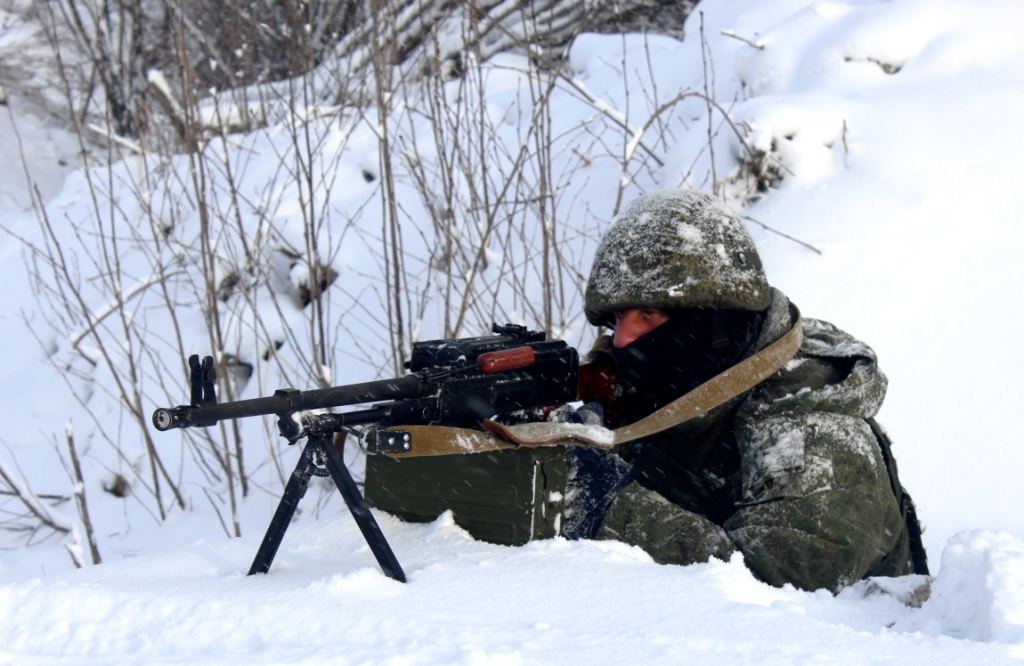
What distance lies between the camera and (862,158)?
12.7 feet

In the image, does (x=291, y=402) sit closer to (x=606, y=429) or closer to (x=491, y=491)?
(x=491, y=491)

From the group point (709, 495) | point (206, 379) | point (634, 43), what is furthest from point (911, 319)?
point (634, 43)

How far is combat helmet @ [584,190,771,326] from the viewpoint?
2064mm

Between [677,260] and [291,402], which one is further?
[677,260]

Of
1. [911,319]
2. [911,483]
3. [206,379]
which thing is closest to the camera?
[206,379]

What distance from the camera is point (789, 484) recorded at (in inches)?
78.1

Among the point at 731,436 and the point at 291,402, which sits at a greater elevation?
the point at 291,402

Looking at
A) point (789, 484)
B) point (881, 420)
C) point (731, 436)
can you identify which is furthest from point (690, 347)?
point (881, 420)

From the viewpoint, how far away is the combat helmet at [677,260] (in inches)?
81.3

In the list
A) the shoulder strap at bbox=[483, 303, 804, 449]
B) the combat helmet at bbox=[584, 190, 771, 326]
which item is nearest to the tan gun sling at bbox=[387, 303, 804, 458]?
the shoulder strap at bbox=[483, 303, 804, 449]

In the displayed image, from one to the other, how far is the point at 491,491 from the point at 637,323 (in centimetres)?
63

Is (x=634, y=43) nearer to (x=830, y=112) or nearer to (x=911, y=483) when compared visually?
(x=830, y=112)

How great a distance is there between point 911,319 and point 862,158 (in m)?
0.93

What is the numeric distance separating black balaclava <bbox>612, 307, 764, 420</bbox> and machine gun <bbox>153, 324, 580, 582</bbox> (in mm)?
190
